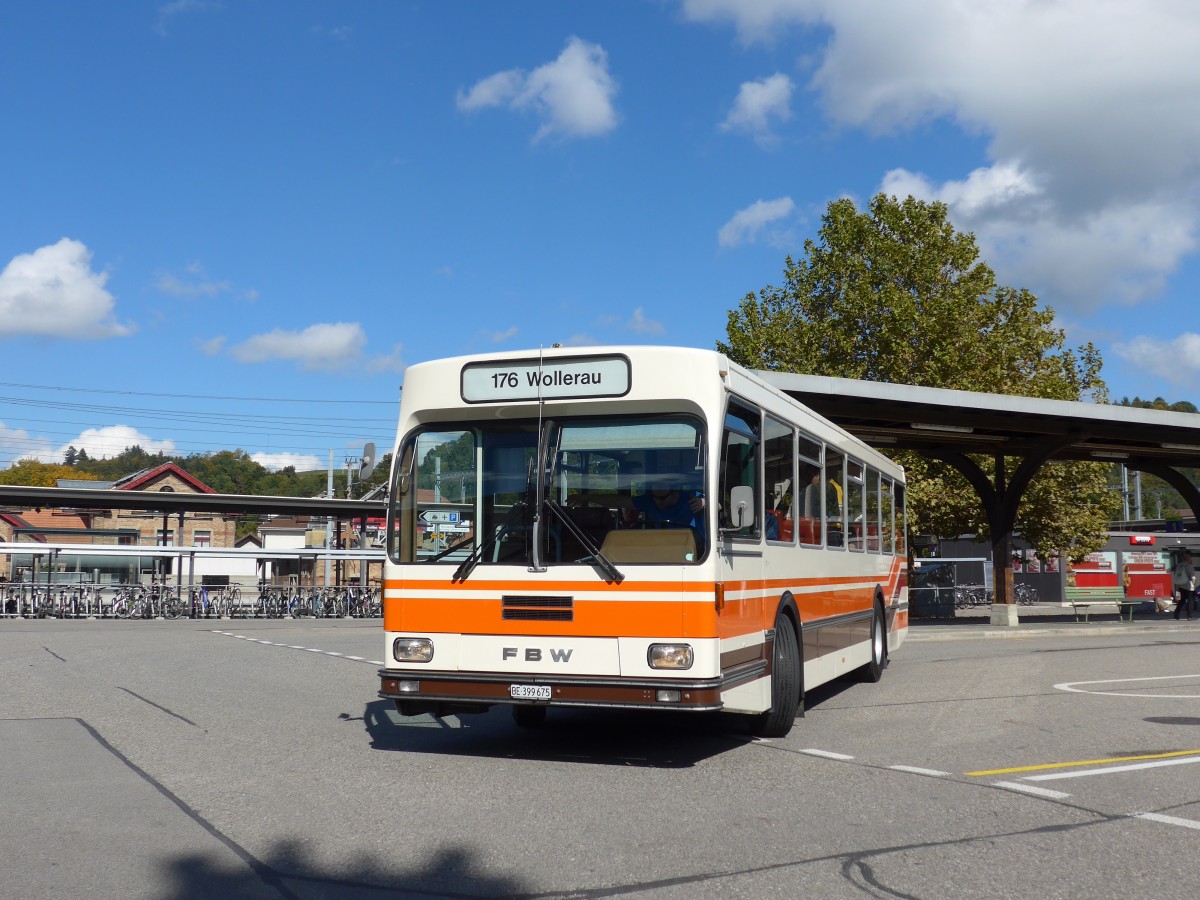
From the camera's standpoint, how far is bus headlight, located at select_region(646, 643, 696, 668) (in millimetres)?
8055

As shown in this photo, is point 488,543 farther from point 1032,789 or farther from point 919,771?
point 1032,789

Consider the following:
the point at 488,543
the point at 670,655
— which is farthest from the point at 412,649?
the point at 670,655

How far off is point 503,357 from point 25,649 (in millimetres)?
16007

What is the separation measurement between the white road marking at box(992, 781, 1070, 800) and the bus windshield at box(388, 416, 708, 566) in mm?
2380

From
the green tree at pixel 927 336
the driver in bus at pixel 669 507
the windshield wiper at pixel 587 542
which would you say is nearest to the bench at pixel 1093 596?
the green tree at pixel 927 336

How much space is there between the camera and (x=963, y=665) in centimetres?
1755

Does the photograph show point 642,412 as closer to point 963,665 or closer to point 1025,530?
point 963,665

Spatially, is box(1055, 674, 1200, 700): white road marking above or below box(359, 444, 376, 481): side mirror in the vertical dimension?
below

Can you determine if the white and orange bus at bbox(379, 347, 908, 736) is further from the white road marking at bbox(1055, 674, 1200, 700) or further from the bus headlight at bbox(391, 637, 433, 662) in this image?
the white road marking at bbox(1055, 674, 1200, 700)

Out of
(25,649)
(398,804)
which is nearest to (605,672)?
(398,804)

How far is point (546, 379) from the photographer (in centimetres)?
881

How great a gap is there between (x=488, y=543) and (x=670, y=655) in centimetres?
157

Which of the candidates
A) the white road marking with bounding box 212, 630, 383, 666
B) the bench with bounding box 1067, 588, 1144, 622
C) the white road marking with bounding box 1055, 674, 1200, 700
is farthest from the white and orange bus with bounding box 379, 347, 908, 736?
the bench with bounding box 1067, 588, 1144, 622

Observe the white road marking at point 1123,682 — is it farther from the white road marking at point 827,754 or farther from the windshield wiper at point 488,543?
the windshield wiper at point 488,543
